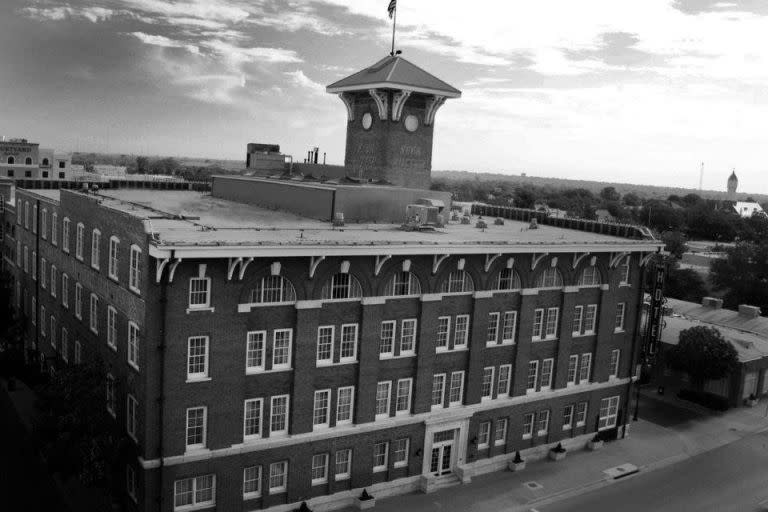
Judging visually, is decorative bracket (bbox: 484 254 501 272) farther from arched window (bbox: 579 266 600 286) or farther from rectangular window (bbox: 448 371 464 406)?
arched window (bbox: 579 266 600 286)

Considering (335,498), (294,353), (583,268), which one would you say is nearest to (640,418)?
(583,268)

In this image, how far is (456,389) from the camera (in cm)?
4100

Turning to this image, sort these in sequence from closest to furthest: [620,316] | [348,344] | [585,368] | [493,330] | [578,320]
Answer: [348,344] → [493,330] → [578,320] → [585,368] → [620,316]

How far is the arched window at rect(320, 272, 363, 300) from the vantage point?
35281mm

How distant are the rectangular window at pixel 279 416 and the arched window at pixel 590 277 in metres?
21.8

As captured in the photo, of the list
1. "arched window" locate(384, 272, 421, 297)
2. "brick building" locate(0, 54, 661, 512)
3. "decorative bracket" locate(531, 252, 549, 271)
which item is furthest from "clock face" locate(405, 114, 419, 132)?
"arched window" locate(384, 272, 421, 297)

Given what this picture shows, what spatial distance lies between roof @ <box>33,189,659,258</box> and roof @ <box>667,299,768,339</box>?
28.8m

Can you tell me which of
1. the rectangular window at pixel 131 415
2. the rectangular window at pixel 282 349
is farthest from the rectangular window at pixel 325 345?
the rectangular window at pixel 131 415

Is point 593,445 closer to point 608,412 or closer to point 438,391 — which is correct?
point 608,412

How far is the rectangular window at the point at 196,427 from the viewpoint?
3216 cm

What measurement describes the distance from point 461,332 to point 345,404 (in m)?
8.34

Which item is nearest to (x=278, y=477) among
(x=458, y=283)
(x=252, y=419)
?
(x=252, y=419)

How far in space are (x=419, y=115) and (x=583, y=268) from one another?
1840 cm

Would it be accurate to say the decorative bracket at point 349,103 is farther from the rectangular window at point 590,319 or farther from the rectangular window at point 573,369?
the rectangular window at point 573,369
